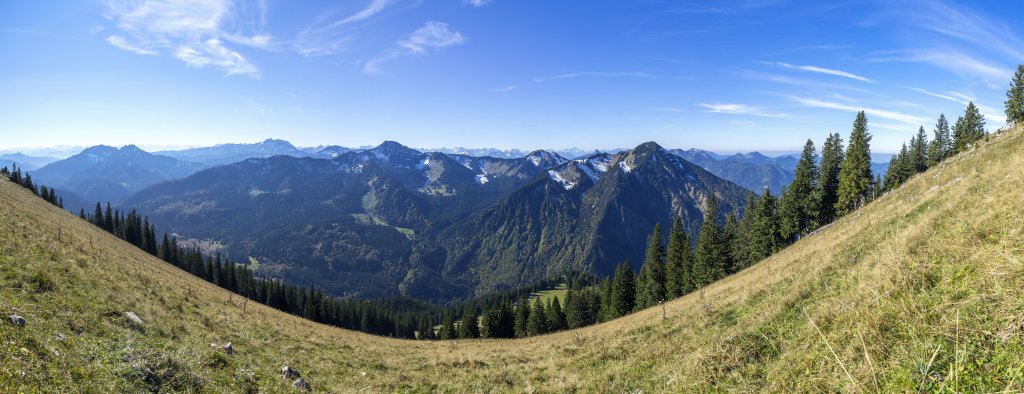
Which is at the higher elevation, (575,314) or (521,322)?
(575,314)

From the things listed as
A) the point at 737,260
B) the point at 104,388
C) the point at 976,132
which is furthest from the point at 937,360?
the point at 976,132

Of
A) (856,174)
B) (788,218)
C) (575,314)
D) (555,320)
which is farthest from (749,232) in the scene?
(555,320)

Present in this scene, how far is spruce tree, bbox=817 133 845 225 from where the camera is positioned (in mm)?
61312

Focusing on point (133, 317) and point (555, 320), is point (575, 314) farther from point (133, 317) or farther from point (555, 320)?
point (133, 317)

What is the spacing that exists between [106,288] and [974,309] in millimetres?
26041

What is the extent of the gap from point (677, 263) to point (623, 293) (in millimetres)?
10774

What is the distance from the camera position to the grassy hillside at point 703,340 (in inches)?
204

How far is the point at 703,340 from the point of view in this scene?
461 inches

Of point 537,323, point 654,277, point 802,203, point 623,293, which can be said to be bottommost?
point 537,323

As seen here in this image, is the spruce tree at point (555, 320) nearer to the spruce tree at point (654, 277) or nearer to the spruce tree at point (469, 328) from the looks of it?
the spruce tree at point (469, 328)

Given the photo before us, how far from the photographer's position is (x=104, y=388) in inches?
278

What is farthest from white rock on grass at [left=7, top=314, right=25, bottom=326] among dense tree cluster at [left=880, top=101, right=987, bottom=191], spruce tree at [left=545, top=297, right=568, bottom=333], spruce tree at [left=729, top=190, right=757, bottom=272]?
dense tree cluster at [left=880, top=101, right=987, bottom=191]

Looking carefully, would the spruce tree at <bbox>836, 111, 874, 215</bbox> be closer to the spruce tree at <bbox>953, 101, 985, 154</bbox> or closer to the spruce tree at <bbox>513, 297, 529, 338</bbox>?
the spruce tree at <bbox>953, 101, 985, 154</bbox>

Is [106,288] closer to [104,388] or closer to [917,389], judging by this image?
[104,388]
